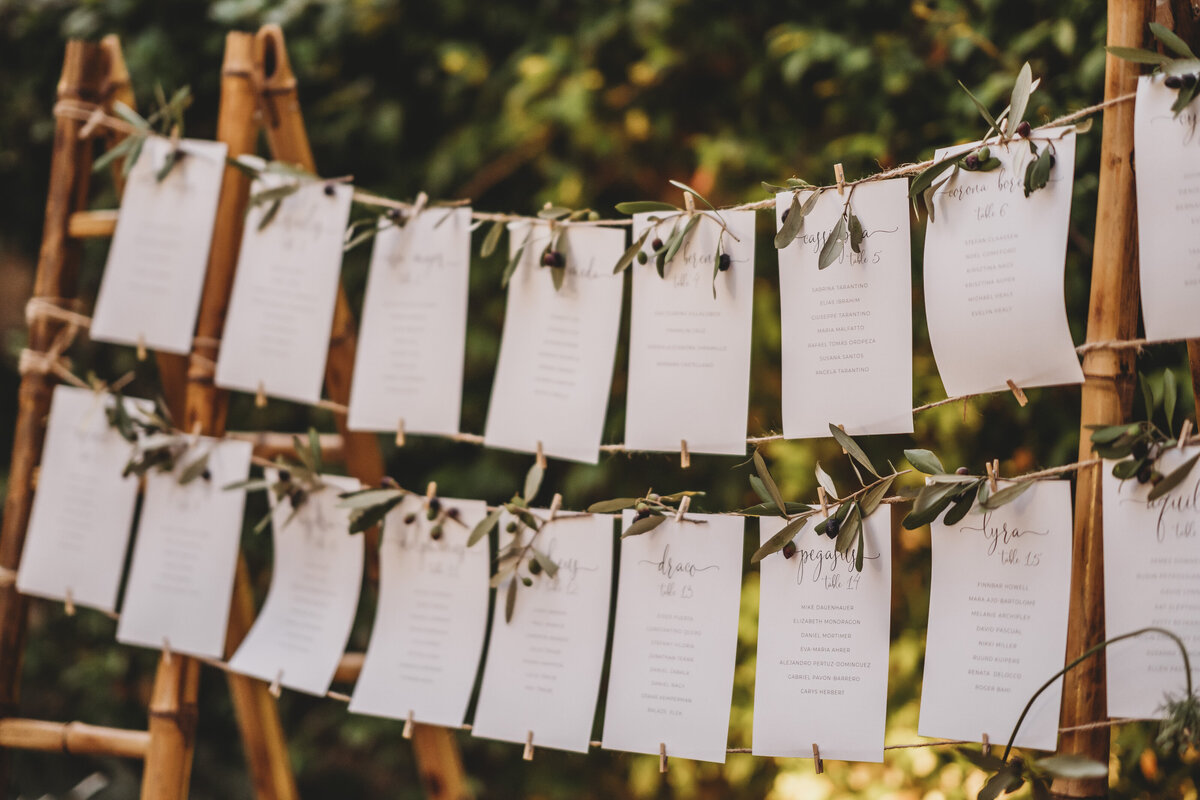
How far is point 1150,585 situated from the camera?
0.69 metres

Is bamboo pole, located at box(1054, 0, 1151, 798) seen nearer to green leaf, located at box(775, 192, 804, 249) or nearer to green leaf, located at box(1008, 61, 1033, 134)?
green leaf, located at box(1008, 61, 1033, 134)

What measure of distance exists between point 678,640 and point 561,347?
32 cm

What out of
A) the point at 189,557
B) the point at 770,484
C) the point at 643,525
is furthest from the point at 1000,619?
the point at 189,557

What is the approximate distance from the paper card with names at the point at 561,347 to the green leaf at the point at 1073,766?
468 millimetres

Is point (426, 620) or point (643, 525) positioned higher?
point (643, 525)

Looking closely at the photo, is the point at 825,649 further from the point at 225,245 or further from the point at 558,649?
the point at 225,245

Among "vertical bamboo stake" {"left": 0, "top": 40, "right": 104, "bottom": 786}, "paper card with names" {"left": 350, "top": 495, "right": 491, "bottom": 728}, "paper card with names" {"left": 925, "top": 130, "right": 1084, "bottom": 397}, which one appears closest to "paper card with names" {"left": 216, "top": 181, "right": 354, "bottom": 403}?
"paper card with names" {"left": 350, "top": 495, "right": 491, "bottom": 728}

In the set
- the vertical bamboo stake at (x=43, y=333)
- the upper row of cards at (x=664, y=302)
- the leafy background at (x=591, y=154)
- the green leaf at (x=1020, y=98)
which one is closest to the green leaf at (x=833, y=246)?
the upper row of cards at (x=664, y=302)

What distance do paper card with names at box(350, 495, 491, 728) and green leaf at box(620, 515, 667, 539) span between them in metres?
0.19

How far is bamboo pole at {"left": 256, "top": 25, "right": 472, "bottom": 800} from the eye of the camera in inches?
42.5

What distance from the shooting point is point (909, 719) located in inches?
51.6

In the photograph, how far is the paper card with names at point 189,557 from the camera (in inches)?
42.8

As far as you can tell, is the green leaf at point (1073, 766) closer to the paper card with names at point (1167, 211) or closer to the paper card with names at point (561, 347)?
the paper card with names at point (1167, 211)

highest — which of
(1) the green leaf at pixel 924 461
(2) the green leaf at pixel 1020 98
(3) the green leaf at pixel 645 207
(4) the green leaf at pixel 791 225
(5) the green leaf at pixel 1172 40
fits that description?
(5) the green leaf at pixel 1172 40
